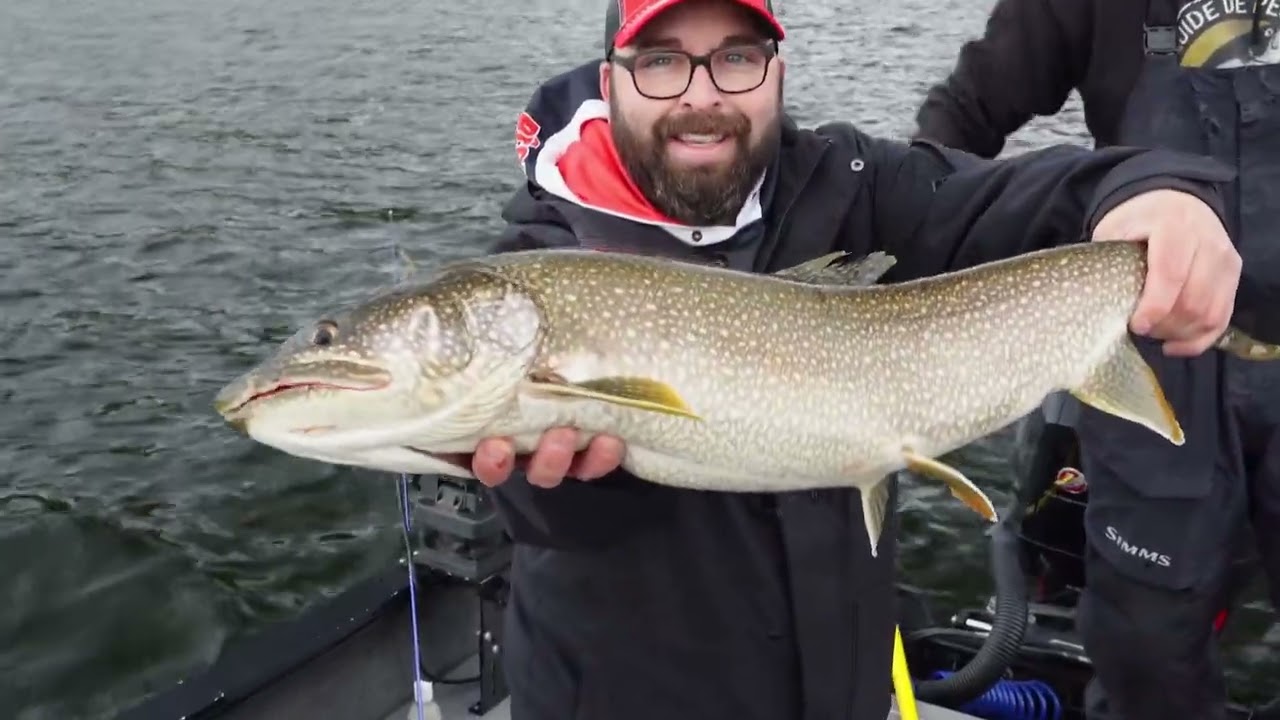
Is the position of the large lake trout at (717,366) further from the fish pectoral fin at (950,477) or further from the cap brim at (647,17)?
the cap brim at (647,17)

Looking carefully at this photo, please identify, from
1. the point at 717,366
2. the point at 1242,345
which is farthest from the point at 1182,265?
the point at 717,366

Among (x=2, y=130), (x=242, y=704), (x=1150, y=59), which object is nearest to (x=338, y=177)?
(x=2, y=130)

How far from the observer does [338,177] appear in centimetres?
1262

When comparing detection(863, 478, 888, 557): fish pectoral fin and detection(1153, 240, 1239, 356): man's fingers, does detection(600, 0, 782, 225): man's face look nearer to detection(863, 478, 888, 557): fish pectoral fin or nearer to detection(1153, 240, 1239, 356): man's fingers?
detection(863, 478, 888, 557): fish pectoral fin

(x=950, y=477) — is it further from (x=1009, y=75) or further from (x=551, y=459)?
(x=1009, y=75)

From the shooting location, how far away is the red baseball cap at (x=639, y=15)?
8.70 ft

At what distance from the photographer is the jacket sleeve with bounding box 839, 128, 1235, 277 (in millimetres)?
2311

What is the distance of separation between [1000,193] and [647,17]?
0.91m

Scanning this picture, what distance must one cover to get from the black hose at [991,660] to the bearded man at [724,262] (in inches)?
48.9

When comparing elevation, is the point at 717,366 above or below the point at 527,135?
below

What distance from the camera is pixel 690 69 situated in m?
2.69

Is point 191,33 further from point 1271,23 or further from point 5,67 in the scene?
point 1271,23

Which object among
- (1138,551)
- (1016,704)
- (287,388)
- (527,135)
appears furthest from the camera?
(1016,704)

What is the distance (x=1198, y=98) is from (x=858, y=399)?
1523 mm
